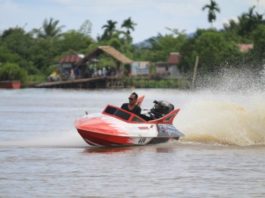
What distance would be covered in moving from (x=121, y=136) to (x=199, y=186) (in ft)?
23.7

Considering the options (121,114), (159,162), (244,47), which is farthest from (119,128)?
(244,47)

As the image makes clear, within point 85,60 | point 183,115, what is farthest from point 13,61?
point 183,115

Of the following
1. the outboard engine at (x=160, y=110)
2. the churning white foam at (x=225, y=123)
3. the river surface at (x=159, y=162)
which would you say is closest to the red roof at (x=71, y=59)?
the river surface at (x=159, y=162)

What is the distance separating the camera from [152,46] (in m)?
184

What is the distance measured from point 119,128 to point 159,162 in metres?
2.76

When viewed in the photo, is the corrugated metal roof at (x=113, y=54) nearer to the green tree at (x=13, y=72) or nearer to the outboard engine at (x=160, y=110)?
Answer: the green tree at (x=13, y=72)

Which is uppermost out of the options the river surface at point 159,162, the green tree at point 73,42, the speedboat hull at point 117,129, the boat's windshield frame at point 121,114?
the green tree at point 73,42

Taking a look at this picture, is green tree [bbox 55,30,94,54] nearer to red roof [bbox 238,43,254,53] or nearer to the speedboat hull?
red roof [bbox 238,43,254,53]

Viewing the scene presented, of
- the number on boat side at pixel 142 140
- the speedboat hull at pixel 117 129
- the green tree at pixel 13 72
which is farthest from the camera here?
the green tree at pixel 13 72

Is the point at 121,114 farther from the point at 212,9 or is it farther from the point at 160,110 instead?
the point at 212,9

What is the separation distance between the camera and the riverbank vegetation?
4853 inches

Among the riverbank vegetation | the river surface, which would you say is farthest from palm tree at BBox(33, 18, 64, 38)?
the river surface

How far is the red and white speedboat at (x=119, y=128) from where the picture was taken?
91.8ft

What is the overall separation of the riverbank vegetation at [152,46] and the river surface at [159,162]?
6695 centimetres
